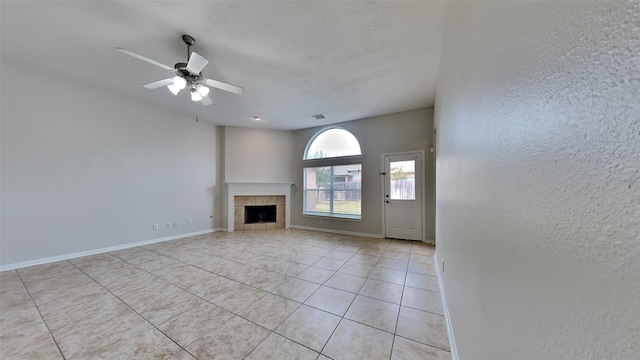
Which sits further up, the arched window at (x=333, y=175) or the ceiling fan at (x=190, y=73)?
the ceiling fan at (x=190, y=73)

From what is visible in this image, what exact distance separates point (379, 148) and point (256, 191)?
3.41 m

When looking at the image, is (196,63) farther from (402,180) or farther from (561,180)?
(402,180)

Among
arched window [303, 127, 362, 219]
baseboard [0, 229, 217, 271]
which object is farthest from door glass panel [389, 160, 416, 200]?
baseboard [0, 229, 217, 271]

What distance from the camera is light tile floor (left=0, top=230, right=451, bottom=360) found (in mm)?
1616

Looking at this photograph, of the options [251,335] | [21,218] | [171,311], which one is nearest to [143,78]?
[21,218]

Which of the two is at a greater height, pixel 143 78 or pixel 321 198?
pixel 143 78

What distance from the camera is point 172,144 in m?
4.77

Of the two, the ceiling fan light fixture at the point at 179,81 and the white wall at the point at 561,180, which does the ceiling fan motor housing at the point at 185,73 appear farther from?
the white wall at the point at 561,180

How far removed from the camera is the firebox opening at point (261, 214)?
6.08 meters

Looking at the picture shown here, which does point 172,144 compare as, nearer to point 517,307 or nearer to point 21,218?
point 21,218

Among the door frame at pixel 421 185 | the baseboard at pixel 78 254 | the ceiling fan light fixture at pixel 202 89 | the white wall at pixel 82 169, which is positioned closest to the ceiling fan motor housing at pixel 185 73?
the ceiling fan light fixture at pixel 202 89

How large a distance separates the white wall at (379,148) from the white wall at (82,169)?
351 cm

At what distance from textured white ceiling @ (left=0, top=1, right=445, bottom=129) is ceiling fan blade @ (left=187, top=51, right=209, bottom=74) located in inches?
13.9

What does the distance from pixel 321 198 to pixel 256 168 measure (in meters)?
2.00
